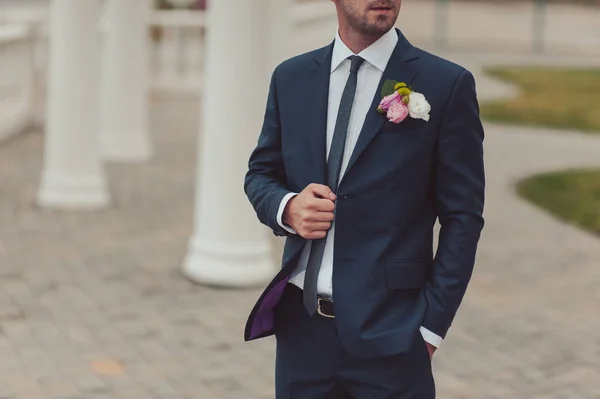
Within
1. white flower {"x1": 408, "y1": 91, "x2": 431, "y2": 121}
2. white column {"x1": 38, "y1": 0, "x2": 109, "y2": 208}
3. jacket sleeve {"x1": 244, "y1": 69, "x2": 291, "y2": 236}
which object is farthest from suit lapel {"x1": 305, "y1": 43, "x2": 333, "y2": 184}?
white column {"x1": 38, "y1": 0, "x2": 109, "y2": 208}

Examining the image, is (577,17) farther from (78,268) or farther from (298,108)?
(298,108)

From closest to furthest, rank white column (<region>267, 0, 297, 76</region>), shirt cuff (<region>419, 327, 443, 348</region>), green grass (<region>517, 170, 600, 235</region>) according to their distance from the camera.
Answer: shirt cuff (<region>419, 327, 443, 348</region>), white column (<region>267, 0, 297, 76</region>), green grass (<region>517, 170, 600, 235</region>)

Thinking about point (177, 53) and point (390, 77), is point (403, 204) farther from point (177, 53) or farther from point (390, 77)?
point (177, 53)

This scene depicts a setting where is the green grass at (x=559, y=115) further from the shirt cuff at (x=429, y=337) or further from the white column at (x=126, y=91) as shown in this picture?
the shirt cuff at (x=429, y=337)

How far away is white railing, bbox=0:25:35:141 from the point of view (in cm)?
1323

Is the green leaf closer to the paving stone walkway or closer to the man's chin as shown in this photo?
the man's chin

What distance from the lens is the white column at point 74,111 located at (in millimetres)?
9250

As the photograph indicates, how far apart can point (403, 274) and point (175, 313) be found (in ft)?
12.8

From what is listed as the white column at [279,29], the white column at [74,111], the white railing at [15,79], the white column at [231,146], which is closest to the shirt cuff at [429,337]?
the white column at [231,146]

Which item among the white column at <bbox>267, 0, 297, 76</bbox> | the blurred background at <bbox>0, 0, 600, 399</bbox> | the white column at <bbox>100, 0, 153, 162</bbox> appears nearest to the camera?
the blurred background at <bbox>0, 0, 600, 399</bbox>

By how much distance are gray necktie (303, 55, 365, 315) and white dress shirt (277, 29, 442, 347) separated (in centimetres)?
1

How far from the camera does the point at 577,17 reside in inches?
1474

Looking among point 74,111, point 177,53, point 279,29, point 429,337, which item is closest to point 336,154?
point 429,337

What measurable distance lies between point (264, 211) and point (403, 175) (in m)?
0.38
